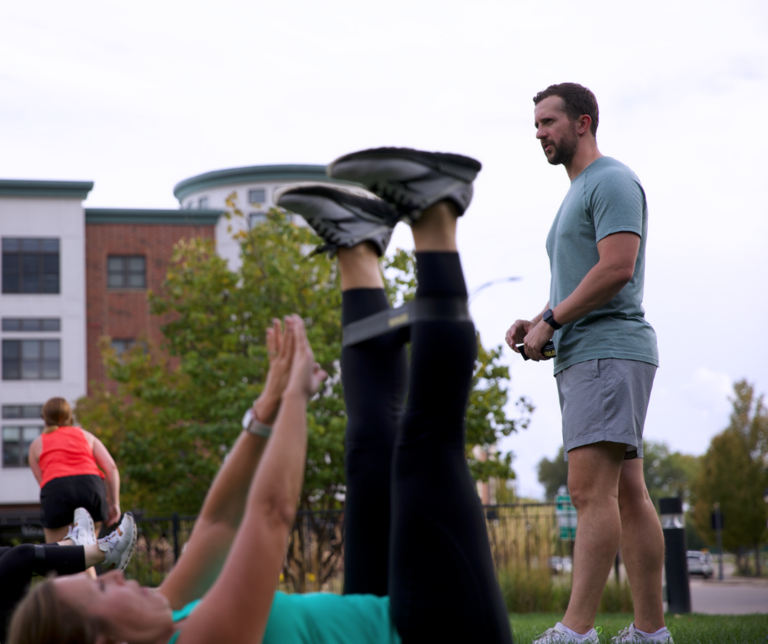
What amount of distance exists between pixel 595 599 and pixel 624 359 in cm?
94

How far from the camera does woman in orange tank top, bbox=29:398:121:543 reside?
6961mm

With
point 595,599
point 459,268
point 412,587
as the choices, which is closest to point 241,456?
point 412,587

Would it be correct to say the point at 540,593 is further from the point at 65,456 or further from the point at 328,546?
the point at 65,456

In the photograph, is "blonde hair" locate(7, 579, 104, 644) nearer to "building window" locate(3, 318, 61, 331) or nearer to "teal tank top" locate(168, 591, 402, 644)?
"teal tank top" locate(168, 591, 402, 644)

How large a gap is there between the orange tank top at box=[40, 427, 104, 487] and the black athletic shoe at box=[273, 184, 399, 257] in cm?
521

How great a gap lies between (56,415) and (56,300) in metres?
35.7

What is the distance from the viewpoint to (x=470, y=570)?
7.15 ft

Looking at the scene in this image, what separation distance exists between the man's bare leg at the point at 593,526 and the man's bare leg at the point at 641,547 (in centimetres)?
22

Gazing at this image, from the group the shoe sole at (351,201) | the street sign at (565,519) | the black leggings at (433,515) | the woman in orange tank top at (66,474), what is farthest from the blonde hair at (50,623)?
the street sign at (565,519)

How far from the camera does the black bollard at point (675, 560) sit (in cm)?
815

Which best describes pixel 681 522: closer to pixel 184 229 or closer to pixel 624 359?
pixel 624 359

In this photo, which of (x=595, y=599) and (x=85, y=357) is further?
(x=85, y=357)

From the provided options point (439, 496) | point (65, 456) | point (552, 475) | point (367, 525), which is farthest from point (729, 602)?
point (552, 475)

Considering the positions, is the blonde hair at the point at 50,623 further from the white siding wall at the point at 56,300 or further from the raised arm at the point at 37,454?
the white siding wall at the point at 56,300
